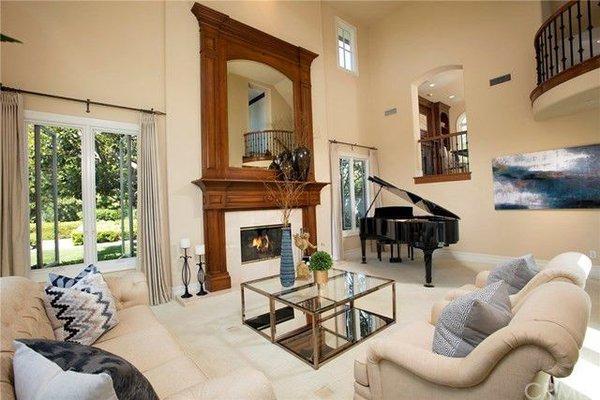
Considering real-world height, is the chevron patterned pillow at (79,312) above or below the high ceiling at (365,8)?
below

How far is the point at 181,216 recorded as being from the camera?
4.09 m

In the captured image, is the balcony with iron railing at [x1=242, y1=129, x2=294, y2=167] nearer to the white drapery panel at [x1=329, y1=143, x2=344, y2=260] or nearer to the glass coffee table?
the white drapery panel at [x1=329, y1=143, x2=344, y2=260]

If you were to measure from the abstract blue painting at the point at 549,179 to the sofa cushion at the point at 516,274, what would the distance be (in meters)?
3.59

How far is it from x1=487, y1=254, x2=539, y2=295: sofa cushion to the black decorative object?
3551mm

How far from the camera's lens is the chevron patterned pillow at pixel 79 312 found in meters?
1.70

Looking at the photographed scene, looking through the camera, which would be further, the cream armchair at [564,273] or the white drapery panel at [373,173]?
the white drapery panel at [373,173]

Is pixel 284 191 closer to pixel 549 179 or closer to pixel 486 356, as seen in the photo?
pixel 486 356

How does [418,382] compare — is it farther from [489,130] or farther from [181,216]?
[489,130]

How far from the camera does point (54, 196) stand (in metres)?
3.35

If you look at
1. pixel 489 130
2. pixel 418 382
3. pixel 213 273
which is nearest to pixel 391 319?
pixel 418 382

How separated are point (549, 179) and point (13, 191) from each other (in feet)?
23.8

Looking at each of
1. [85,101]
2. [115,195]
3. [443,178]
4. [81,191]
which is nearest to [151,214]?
[115,195]

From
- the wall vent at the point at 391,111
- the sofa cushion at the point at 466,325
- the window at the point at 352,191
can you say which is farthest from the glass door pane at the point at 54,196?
the wall vent at the point at 391,111

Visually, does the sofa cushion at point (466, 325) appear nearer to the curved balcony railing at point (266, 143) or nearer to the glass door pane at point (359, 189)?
the curved balcony railing at point (266, 143)
